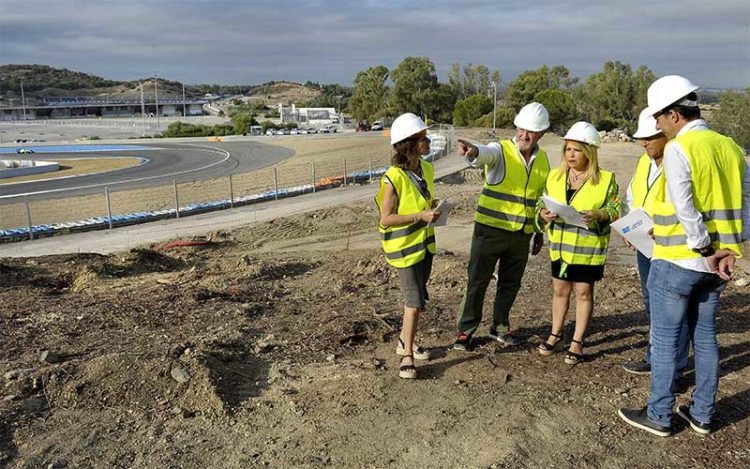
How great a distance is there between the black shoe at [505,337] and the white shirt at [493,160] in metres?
1.34

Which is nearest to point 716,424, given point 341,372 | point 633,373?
point 633,373

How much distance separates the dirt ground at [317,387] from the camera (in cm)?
368

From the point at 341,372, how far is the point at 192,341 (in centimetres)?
136

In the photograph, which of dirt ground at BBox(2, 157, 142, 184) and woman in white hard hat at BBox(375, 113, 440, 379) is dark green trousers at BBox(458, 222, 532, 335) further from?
dirt ground at BBox(2, 157, 142, 184)

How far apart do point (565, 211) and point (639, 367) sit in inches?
53.7

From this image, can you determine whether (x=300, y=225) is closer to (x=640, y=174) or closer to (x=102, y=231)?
(x=102, y=231)

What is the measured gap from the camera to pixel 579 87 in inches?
2840

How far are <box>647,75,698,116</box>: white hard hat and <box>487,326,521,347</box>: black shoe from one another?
242cm

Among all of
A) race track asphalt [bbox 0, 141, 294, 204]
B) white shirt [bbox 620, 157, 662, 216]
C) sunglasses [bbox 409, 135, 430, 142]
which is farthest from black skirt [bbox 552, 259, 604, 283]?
race track asphalt [bbox 0, 141, 294, 204]

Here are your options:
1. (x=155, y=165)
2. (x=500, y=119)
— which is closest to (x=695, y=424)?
(x=155, y=165)

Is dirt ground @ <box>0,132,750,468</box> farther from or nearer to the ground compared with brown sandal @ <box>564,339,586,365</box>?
nearer to the ground

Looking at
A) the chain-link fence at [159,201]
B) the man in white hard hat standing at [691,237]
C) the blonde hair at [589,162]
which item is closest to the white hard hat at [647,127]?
the blonde hair at [589,162]

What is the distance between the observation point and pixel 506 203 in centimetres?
483

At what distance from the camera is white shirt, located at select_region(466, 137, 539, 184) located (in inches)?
181
